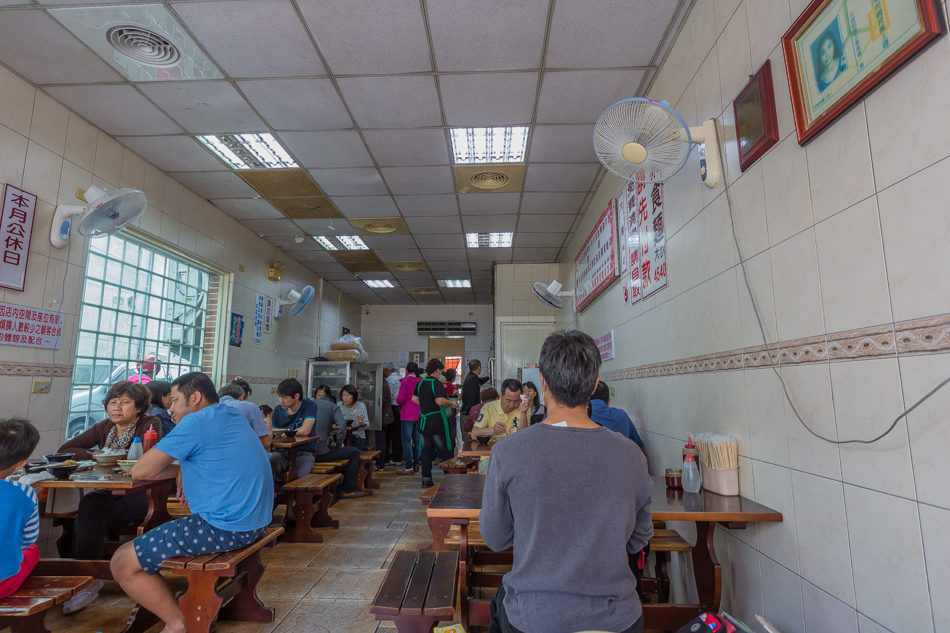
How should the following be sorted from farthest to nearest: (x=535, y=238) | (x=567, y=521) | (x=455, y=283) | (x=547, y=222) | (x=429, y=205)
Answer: (x=455, y=283) → (x=535, y=238) → (x=547, y=222) → (x=429, y=205) → (x=567, y=521)

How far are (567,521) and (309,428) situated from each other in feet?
13.5

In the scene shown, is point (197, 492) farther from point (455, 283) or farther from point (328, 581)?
point (455, 283)

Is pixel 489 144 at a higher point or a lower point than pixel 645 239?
higher

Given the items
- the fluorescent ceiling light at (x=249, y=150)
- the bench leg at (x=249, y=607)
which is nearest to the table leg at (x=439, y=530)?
the bench leg at (x=249, y=607)

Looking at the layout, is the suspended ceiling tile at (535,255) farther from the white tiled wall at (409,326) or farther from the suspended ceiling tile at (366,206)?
the white tiled wall at (409,326)

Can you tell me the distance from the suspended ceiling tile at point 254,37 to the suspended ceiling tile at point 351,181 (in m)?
1.55

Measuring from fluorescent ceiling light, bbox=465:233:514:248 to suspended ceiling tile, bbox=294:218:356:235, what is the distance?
1629mm

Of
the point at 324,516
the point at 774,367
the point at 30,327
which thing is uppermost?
the point at 30,327

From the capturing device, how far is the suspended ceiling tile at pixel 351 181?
5.09 metres

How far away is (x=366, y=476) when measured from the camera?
239 inches

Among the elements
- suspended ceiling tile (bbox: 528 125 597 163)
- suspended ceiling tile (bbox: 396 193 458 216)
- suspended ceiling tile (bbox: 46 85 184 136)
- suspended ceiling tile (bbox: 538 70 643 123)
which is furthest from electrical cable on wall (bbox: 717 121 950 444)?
suspended ceiling tile (bbox: 46 85 184 136)

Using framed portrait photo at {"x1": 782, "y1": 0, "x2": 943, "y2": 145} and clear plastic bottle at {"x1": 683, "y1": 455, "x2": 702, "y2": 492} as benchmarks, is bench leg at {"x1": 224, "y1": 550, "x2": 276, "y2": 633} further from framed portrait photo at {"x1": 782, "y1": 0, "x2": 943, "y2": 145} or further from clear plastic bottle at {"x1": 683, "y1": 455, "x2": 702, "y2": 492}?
framed portrait photo at {"x1": 782, "y1": 0, "x2": 943, "y2": 145}

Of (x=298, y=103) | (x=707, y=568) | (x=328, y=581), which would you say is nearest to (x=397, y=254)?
(x=298, y=103)

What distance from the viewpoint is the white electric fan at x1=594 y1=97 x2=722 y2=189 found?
239cm
